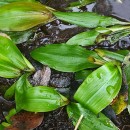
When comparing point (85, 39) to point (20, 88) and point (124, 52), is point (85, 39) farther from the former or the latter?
point (20, 88)

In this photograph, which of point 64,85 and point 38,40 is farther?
point 38,40

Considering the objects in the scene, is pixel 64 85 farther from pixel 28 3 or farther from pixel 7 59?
pixel 28 3

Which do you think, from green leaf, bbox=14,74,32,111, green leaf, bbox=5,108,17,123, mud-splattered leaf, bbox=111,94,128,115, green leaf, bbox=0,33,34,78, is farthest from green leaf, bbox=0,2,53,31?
mud-splattered leaf, bbox=111,94,128,115

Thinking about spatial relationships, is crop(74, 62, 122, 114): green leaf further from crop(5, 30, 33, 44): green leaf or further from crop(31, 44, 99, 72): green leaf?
crop(5, 30, 33, 44): green leaf

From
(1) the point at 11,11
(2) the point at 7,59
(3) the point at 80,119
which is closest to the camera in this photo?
(3) the point at 80,119

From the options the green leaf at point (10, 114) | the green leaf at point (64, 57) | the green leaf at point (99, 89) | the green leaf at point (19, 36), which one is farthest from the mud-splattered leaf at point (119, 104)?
the green leaf at point (19, 36)

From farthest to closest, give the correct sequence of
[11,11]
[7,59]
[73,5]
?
1. [73,5]
2. [11,11]
3. [7,59]

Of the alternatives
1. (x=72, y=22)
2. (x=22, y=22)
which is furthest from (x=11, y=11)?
(x=72, y=22)

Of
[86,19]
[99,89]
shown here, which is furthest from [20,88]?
[86,19]
